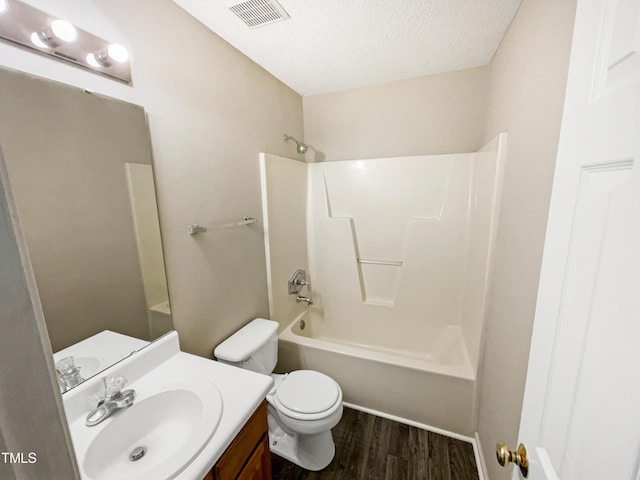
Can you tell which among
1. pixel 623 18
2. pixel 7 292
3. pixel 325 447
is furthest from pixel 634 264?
pixel 325 447

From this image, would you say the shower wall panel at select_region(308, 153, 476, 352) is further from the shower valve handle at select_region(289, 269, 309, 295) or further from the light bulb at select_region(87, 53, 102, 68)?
the light bulb at select_region(87, 53, 102, 68)

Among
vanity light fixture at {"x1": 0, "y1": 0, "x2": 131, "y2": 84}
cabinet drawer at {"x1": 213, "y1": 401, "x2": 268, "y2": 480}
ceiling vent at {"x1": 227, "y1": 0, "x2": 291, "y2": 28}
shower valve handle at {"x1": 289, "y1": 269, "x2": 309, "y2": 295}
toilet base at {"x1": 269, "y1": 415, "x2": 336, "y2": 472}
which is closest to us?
vanity light fixture at {"x1": 0, "y1": 0, "x2": 131, "y2": 84}

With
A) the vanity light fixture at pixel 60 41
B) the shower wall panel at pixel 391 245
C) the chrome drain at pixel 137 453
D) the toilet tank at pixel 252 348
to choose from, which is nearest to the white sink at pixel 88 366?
the chrome drain at pixel 137 453

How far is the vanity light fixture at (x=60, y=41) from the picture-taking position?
2.39ft

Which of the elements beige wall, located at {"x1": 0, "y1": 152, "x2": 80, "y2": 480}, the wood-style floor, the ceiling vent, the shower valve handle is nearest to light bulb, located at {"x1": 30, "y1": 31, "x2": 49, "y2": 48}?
the ceiling vent

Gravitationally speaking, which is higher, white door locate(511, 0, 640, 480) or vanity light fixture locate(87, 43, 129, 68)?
vanity light fixture locate(87, 43, 129, 68)

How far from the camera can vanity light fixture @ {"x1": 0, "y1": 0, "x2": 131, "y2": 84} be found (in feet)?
2.39

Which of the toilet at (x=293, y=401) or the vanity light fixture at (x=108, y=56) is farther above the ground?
the vanity light fixture at (x=108, y=56)

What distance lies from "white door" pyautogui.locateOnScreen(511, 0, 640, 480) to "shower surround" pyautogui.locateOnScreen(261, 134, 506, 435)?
3.46 feet

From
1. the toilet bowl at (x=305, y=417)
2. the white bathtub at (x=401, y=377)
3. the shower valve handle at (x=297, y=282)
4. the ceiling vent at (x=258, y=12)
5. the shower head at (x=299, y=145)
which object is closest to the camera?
the ceiling vent at (x=258, y=12)

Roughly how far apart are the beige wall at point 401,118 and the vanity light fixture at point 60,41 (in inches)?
64.1

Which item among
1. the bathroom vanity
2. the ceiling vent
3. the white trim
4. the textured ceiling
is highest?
the textured ceiling

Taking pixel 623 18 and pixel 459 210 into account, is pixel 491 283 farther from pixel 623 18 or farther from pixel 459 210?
pixel 623 18

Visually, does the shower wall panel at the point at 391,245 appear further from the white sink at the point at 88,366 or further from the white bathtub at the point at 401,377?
the white sink at the point at 88,366
